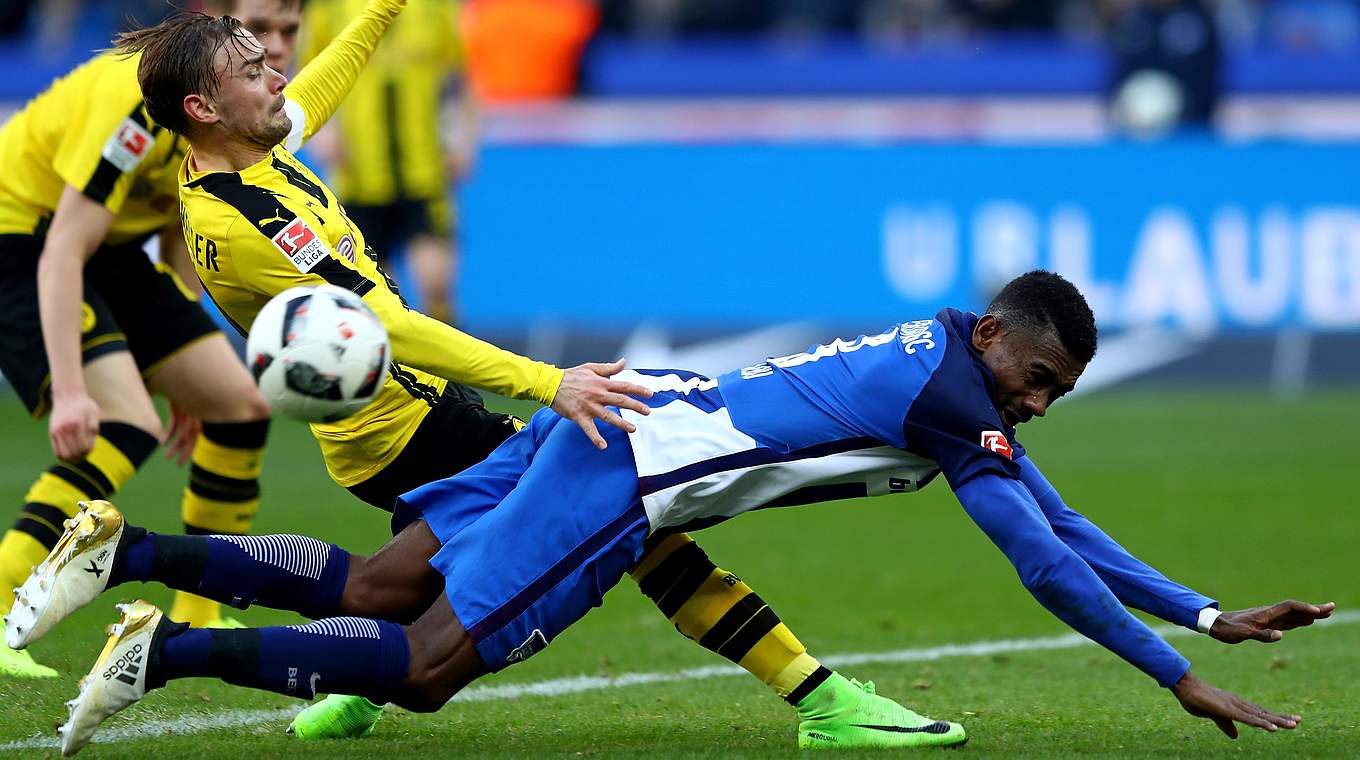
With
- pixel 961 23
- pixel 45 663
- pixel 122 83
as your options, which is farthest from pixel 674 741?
pixel 961 23

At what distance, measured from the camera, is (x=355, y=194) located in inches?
470

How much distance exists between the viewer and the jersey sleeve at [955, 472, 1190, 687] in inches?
169

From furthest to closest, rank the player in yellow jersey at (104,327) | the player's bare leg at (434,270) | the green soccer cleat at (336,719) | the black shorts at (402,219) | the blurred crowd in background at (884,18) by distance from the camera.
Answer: the blurred crowd in background at (884,18), the black shorts at (402,219), the player's bare leg at (434,270), the player in yellow jersey at (104,327), the green soccer cleat at (336,719)

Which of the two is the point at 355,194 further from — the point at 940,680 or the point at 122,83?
the point at 940,680

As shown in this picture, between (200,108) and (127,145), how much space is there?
0.98m

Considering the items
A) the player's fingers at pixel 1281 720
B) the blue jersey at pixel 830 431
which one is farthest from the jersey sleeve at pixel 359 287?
the player's fingers at pixel 1281 720

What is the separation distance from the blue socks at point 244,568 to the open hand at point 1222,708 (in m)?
2.12

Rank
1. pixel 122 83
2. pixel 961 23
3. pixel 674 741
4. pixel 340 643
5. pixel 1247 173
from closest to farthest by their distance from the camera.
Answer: pixel 340 643 → pixel 674 741 → pixel 122 83 → pixel 1247 173 → pixel 961 23

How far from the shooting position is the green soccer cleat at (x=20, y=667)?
18.2 feet

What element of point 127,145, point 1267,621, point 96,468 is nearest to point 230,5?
point 127,145

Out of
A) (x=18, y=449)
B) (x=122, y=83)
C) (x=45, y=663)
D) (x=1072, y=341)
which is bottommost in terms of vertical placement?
(x=18, y=449)

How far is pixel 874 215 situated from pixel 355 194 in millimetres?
3830

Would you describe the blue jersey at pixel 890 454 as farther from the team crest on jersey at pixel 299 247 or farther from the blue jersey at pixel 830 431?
the team crest on jersey at pixel 299 247

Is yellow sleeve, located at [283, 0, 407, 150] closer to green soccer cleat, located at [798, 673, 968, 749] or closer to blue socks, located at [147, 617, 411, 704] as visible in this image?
blue socks, located at [147, 617, 411, 704]
